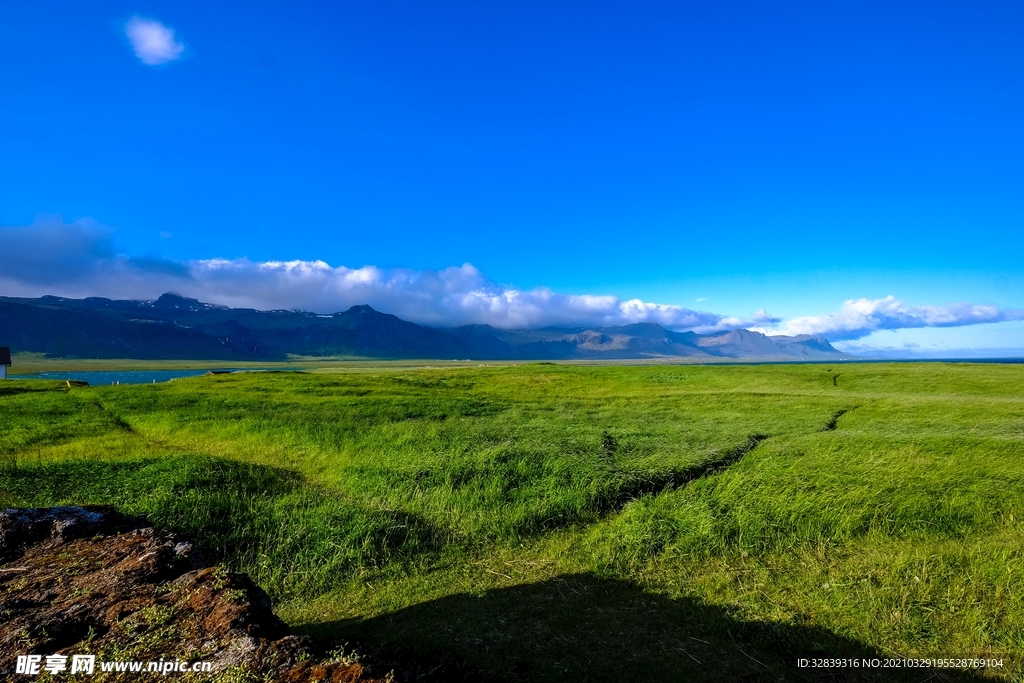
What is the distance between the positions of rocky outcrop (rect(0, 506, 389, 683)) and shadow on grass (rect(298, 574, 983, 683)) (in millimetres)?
2686

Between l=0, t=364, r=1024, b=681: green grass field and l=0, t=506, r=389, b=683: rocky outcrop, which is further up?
l=0, t=506, r=389, b=683: rocky outcrop

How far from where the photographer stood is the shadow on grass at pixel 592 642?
7.11 meters

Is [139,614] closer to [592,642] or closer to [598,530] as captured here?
[592,642]

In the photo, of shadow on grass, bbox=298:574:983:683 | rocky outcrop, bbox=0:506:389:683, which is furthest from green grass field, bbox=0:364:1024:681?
rocky outcrop, bbox=0:506:389:683

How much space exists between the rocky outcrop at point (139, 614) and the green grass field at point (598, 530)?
2.38 m

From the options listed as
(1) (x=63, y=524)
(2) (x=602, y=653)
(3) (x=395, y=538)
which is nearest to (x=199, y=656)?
(1) (x=63, y=524)

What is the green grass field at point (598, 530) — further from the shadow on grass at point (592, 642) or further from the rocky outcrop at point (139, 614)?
the rocky outcrop at point (139, 614)

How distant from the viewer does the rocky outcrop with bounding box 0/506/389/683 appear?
421 cm

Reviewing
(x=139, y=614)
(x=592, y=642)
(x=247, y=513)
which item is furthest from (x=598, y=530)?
(x=139, y=614)

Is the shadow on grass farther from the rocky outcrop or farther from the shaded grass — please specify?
the rocky outcrop

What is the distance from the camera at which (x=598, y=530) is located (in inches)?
481

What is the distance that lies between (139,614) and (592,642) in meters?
6.01

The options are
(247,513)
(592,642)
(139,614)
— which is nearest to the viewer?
(139,614)

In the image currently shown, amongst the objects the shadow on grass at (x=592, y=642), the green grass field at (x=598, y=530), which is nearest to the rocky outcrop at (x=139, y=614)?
the green grass field at (x=598, y=530)
